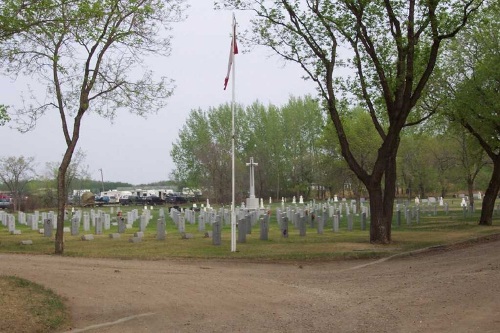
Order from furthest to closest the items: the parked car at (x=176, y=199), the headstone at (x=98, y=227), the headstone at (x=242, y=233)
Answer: the parked car at (x=176, y=199) → the headstone at (x=98, y=227) → the headstone at (x=242, y=233)

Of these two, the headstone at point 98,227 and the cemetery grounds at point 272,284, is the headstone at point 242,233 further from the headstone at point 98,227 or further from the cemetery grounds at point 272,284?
the headstone at point 98,227

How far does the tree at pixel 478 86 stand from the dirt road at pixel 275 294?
12.5m

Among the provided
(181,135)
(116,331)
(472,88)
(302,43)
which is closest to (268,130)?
(181,135)

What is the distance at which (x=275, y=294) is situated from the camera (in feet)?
37.1

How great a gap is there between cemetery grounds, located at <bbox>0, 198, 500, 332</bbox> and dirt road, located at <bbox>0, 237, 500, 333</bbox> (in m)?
0.02

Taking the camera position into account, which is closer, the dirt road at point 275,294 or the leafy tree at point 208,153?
the dirt road at point 275,294

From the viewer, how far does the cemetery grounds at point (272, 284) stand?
8.81m

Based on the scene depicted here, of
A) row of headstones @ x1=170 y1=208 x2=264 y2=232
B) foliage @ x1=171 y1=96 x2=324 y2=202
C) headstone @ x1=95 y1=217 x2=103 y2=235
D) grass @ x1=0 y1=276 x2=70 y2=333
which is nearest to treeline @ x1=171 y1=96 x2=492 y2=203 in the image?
foliage @ x1=171 y1=96 x2=324 y2=202

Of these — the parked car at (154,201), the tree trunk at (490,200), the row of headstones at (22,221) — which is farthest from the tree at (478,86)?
the parked car at (154,201)

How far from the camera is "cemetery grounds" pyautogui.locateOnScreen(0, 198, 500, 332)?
28.9 feet

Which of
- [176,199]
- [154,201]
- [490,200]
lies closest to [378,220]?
[490,200]

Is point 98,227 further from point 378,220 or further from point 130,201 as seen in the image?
point 130,201

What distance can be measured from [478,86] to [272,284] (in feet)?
62.6

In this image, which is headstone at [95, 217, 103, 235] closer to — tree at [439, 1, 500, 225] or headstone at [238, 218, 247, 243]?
headstone at [238, 218, 247, 243]
